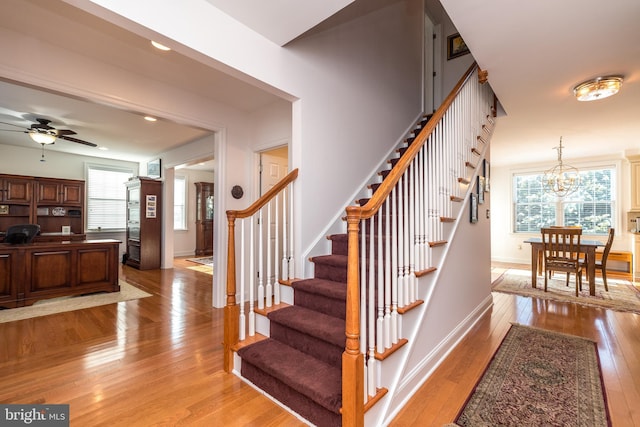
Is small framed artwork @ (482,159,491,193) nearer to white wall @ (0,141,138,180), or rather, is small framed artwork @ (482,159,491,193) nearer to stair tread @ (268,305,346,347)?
stair tread @ (268,305,346,347)

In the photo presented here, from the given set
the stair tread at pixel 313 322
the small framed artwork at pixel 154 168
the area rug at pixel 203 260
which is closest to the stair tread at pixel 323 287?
the stair tread at pixel 313 322

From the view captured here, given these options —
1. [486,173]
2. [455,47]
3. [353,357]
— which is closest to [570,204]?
[455,47]

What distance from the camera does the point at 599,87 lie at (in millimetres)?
2861

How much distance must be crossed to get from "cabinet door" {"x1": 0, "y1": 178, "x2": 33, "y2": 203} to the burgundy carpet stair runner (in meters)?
6.59

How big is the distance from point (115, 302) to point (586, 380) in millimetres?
5110

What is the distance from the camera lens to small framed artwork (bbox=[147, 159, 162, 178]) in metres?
6.57

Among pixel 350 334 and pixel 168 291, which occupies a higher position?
pixel 350 334

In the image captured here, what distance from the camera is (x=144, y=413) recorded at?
173 cm

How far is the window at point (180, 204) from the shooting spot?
7992 millimetres

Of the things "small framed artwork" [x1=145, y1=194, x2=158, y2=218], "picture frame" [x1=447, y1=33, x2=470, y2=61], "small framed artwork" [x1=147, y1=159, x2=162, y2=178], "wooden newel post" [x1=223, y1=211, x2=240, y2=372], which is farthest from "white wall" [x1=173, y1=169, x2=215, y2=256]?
"picture frame" [x1=447, y1=33, x2=470, y2=61]

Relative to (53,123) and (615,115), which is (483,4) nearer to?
(615,115)

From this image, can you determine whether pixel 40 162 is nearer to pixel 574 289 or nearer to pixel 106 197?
pixel 106 197

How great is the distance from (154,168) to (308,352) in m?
6.47

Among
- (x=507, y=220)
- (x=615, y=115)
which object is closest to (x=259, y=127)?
(x=615, y=115)
